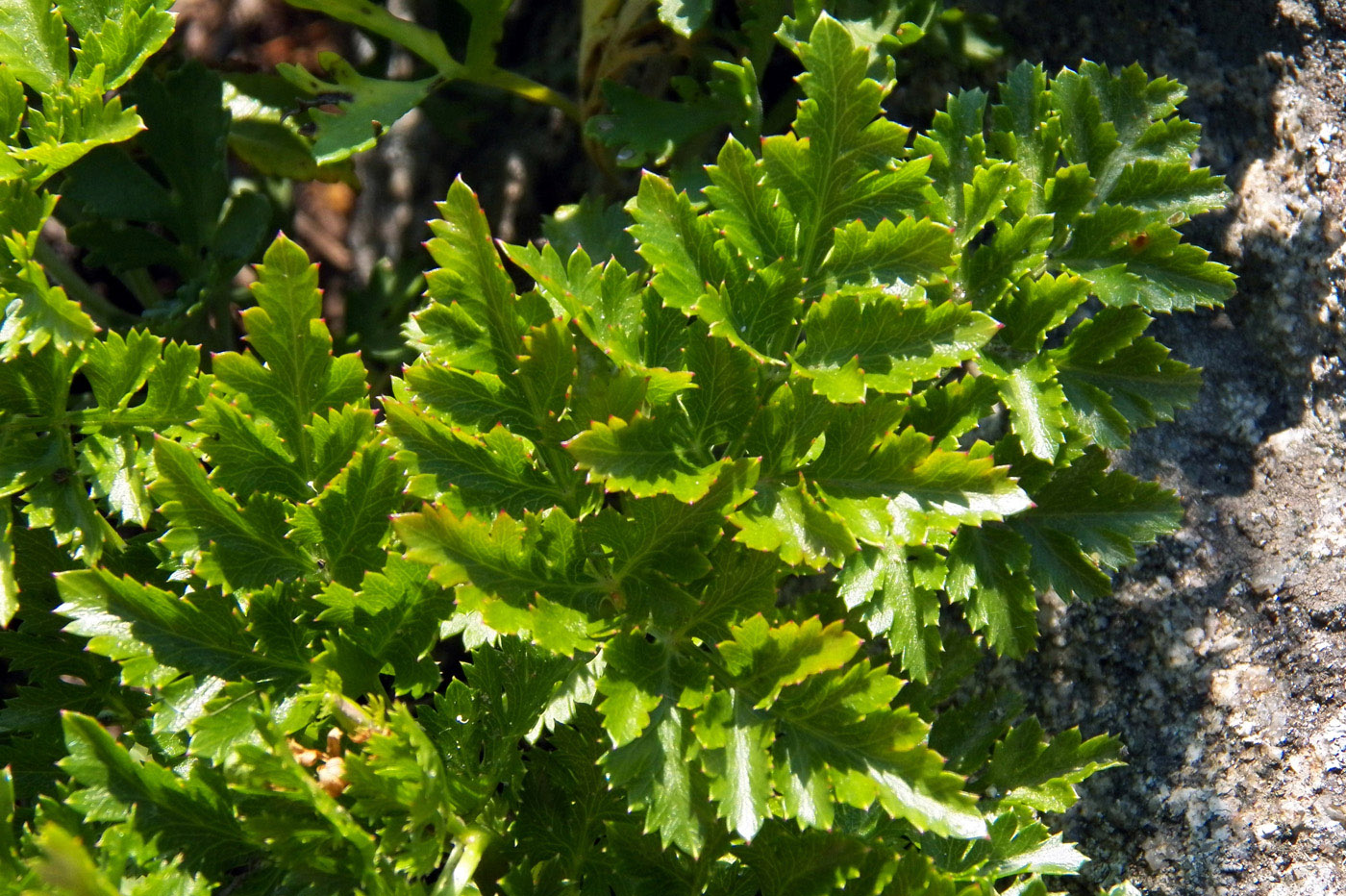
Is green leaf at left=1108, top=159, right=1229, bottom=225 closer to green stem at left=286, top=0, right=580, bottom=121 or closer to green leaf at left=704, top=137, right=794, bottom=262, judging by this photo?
green leaf at left=704, top=137, right=794, bottom=262

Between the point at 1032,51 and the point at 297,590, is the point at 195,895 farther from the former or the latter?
the point at 1032,51

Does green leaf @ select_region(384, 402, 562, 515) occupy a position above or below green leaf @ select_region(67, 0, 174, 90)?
below

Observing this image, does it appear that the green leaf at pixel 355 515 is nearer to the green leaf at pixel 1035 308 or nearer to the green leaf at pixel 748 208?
the green leaf at pixel 748 208

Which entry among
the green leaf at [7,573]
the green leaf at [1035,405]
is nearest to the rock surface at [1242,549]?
the green leaf at [1035,405]

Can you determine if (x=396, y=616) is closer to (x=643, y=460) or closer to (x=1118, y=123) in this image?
(x=643, y=460)

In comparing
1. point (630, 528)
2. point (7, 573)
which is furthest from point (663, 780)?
point (7, 573)

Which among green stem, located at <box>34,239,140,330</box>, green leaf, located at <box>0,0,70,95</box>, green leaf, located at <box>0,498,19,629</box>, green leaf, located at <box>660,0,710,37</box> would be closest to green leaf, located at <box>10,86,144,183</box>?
green leaf, located at <box>0,0,70,95</box>

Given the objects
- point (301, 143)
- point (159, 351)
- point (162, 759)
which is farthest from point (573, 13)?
point (162, 759)

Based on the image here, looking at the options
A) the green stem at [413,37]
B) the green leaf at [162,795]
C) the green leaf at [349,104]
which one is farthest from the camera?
the green stem at [413,37]

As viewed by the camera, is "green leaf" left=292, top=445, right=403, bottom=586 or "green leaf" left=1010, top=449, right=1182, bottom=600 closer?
"green leaf" left=292, top=445, right=403, bottom=586
